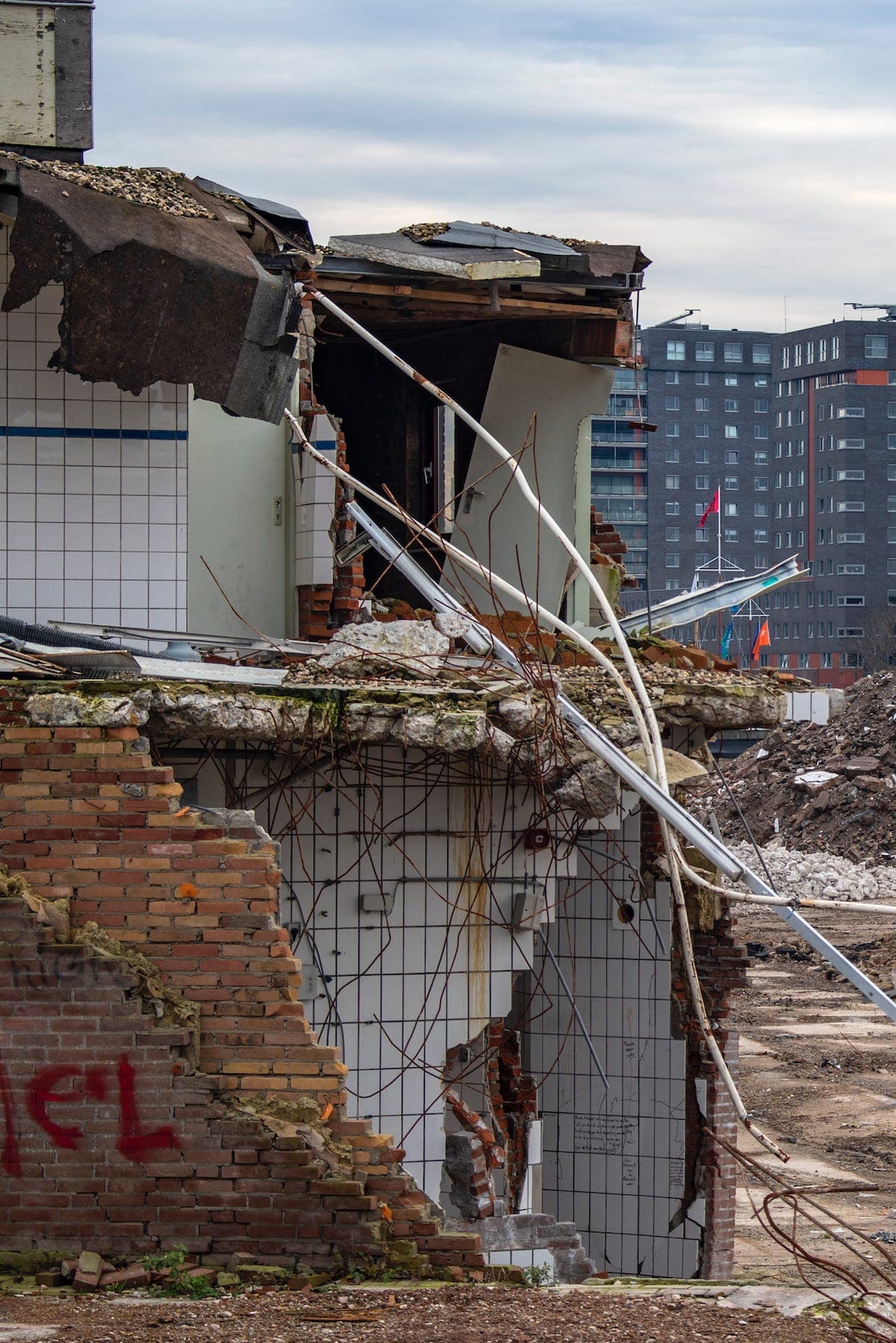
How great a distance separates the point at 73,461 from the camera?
8711 mm

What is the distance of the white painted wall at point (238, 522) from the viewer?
1002cm

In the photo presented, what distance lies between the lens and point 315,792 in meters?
8.38

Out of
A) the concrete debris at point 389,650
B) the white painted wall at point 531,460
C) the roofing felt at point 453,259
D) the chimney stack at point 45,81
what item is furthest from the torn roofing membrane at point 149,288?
the white painted wall at point 531,460

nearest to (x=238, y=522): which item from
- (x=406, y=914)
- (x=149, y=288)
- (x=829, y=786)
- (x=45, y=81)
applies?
(x=149, y=288)

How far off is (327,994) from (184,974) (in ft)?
5.12

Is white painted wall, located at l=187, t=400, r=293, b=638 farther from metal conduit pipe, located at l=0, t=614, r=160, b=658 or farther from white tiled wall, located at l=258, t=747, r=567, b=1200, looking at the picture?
white tiled wall, located at l=258, t=747, r=567, b=1200

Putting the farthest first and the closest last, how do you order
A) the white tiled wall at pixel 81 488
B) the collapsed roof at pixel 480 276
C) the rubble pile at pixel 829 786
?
the rubble pile at pixel 829 786
the collapsed roof at pixel 480 276
the white tiled wall at pixel 81 488

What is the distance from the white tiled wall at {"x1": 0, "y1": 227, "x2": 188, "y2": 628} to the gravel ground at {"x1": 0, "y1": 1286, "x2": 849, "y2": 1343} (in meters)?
3.82

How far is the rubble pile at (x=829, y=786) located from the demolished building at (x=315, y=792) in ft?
66.1

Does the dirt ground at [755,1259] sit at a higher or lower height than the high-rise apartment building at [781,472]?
lower

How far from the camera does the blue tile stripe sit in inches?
341

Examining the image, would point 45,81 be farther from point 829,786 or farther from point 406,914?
point 829,786

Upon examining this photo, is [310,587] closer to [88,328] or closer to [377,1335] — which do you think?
[88,328]

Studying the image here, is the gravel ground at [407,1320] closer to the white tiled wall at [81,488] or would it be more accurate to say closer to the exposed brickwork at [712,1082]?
the exposed brickwork at [712,1082]
